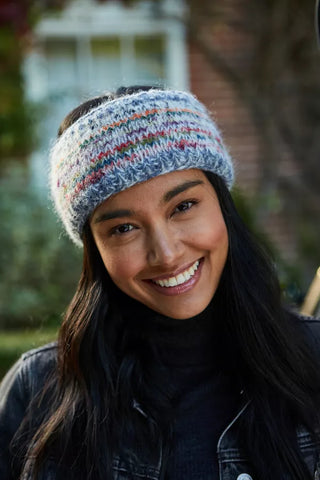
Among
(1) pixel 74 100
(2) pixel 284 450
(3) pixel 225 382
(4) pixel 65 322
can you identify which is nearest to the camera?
(2) pixel 284 450

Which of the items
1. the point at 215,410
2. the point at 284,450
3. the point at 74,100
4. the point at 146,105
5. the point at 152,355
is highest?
the point at 74,100

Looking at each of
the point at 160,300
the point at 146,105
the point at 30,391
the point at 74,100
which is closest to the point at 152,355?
the point at 160,300

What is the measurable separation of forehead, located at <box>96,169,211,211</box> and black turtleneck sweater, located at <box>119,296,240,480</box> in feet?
1.54

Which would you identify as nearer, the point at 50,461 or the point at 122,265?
the point at 122,265

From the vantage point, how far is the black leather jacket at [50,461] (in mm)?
2096

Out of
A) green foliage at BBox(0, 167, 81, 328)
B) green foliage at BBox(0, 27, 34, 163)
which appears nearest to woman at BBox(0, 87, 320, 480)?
green foliage at BBox(0, 167, 81, 328)

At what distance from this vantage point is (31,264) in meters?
5.87

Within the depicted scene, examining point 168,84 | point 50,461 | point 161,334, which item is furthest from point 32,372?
point 168,84

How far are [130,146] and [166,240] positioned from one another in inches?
12.0

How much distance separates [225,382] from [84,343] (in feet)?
1.65

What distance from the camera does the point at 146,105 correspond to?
2076 millimetres

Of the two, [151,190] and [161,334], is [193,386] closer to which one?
[161,334]

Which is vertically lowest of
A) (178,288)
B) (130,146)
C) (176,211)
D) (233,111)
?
(178,288)

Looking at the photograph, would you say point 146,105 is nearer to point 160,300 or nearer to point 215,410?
point 160,300
